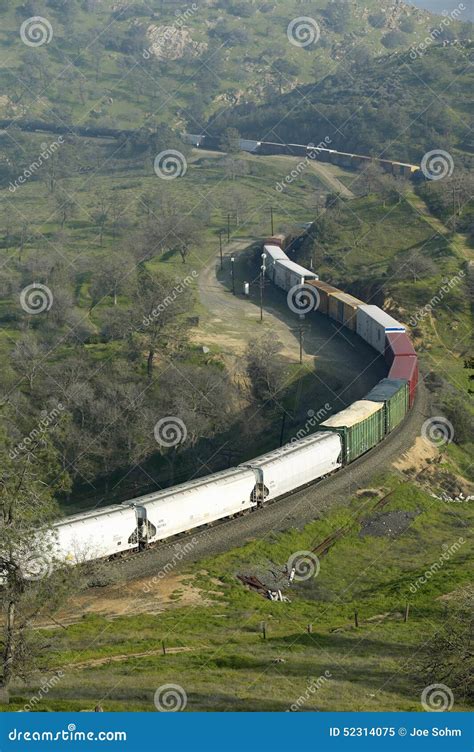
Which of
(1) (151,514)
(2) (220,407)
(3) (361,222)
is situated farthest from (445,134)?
(1) (151,514)

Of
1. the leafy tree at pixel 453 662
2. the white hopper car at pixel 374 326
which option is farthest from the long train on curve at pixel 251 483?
the leafy tree at pixel 453 662

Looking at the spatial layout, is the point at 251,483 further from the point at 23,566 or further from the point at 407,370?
the point at 407,370

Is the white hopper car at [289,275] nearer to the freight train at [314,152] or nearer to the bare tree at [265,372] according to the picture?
the bare tree at [265,372]

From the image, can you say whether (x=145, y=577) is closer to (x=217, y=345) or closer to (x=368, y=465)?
(x=368, y=465)

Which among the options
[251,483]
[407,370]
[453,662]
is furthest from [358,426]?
[453,662]

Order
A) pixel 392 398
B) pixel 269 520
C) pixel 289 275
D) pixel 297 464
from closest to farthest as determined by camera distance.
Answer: pixel 269 520 → pixel 297 464 → pixel 392 398 → pixel 289 275
